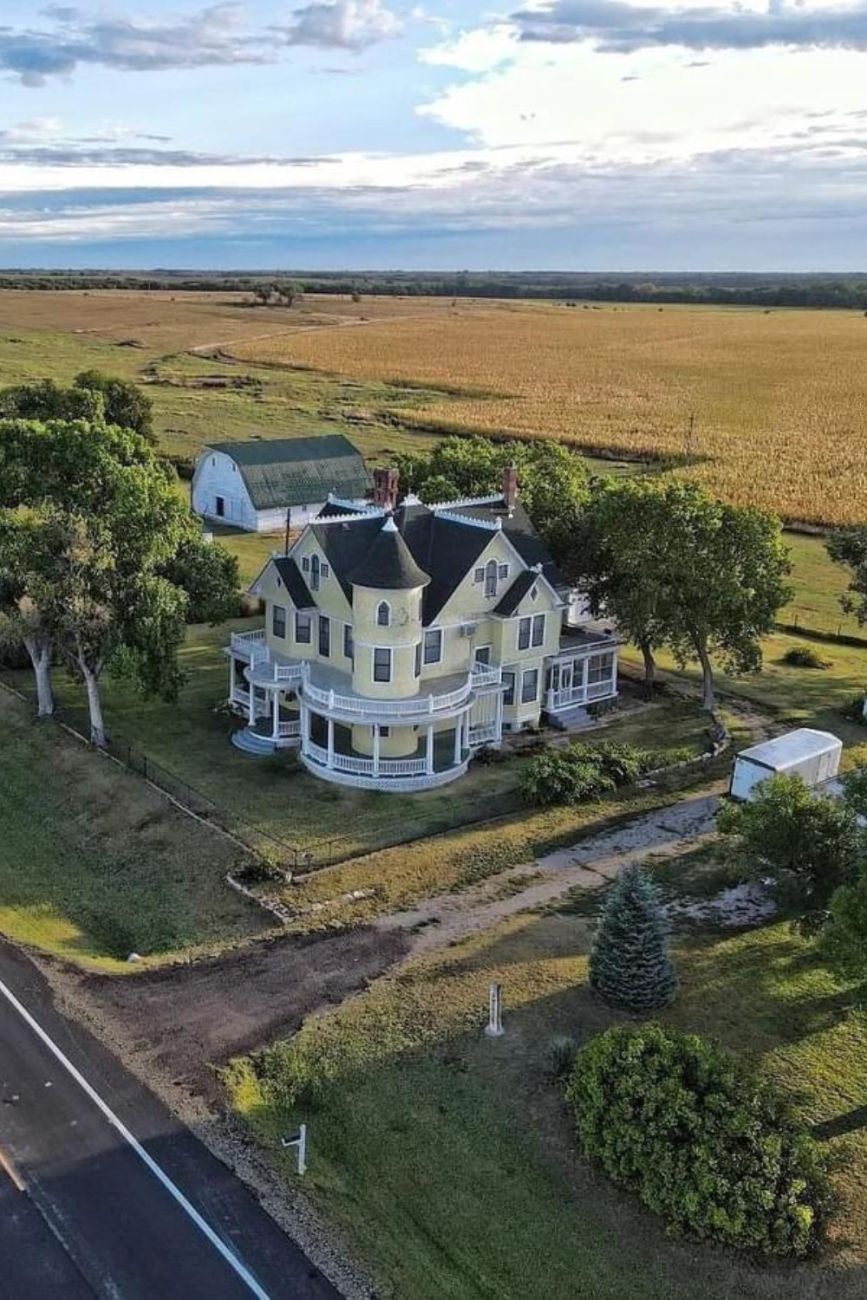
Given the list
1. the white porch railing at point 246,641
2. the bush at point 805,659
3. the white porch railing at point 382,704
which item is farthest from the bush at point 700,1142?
the bush at point 805,659

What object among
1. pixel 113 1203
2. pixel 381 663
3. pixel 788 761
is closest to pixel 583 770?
pixel 788 761

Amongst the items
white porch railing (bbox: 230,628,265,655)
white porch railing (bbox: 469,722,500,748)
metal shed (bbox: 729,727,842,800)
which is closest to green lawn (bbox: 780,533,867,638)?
metal shed (bbox: 729,727,842,800)

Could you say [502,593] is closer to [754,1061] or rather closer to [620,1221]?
[754,1061]

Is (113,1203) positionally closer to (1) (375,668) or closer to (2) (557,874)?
(2) (557,874)

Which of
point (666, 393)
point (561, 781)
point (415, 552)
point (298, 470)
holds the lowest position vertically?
point (561, 781)

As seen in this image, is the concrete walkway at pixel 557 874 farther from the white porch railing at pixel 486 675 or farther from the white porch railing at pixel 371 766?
the white porch railing at pixel 486 675

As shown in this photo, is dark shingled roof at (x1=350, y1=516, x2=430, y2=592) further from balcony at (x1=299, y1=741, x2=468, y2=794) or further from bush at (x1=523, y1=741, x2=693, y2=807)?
bush at (x1=523, y1=741, x2=693, y2=807)

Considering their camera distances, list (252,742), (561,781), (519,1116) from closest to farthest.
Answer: (519,1116)
(561,781)
(252,742)

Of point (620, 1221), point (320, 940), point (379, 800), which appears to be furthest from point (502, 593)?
point (620, 1221)
